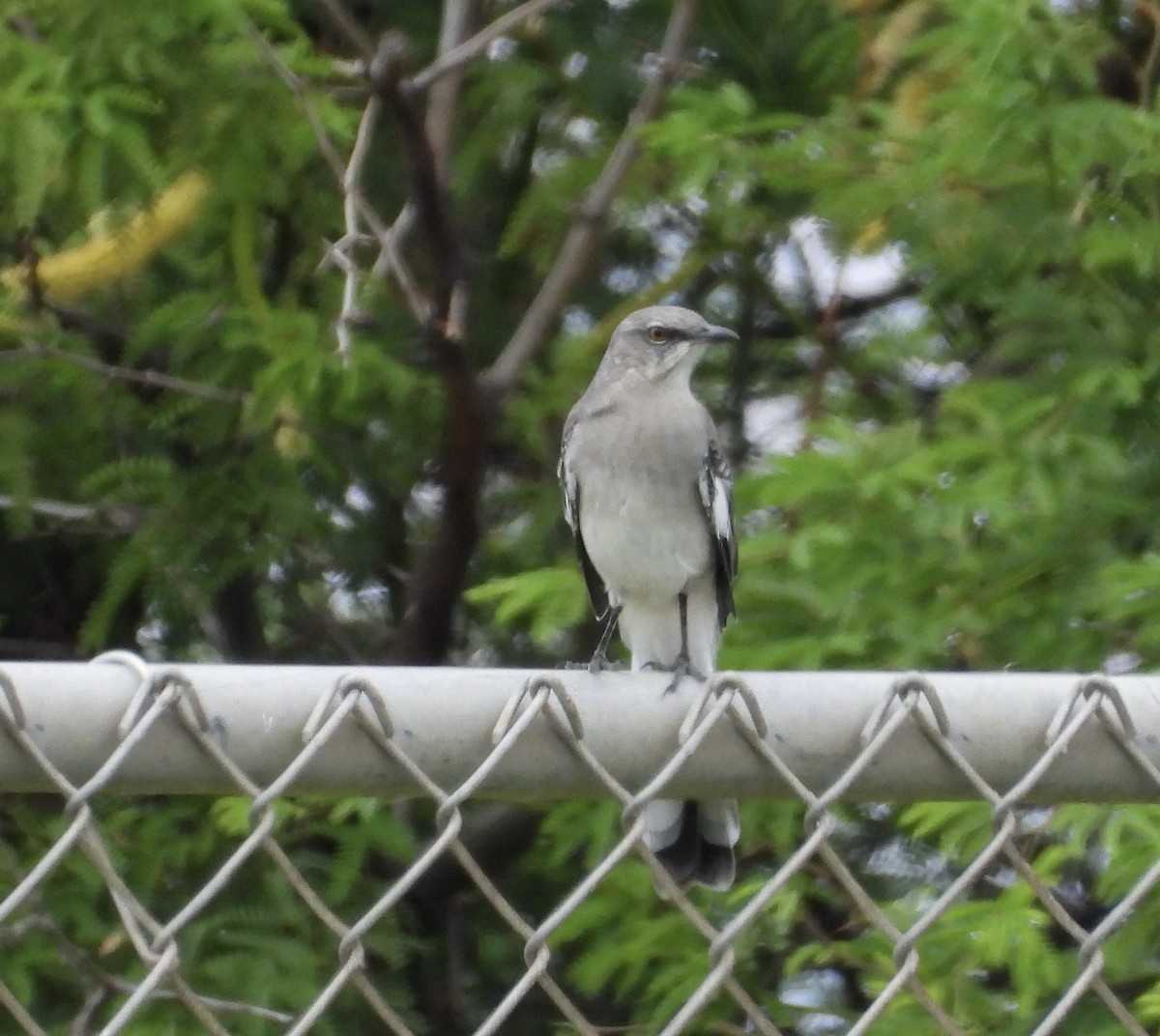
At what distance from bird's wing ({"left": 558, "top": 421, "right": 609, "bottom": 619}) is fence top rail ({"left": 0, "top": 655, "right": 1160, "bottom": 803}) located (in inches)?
98.4

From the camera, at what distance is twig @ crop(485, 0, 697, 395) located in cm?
508

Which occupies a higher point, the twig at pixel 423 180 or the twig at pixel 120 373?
the twig at pixel 423 180

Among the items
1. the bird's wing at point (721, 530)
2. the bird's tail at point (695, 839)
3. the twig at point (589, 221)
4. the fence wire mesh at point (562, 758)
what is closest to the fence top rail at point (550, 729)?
the fence wire mesh at point (562, 758)

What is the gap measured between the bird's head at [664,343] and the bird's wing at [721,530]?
28 centimetres

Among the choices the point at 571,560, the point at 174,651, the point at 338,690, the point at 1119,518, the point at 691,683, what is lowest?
the point at 174,651

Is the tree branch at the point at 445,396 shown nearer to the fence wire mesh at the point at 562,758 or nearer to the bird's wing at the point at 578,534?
the bird's wing at the point at 578,534

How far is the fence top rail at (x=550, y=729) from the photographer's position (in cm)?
160

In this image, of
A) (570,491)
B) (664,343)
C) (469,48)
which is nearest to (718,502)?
(570,491)

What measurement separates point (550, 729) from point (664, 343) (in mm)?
2857

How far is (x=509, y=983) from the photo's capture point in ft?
18.0

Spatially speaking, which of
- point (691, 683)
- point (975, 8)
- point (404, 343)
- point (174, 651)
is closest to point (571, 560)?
point (404, 343)

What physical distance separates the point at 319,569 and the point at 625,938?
1.70 meters

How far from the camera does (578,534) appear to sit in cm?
449

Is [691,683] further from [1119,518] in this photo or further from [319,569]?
[319,569]
